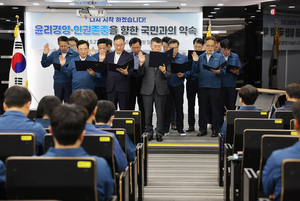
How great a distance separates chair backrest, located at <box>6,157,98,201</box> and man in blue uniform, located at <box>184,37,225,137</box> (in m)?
4.18

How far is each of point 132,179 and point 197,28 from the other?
22.2ft

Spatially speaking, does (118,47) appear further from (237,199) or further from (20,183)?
(20,183)

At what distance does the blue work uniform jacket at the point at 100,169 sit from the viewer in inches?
57.7

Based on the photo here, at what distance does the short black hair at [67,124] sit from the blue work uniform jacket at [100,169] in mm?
45

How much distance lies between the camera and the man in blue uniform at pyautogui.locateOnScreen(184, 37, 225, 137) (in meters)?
5.36

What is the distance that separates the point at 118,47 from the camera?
16.6ft

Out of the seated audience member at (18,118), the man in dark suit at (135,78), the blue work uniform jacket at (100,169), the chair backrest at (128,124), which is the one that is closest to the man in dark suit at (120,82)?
the man in dark suit at (135,78)

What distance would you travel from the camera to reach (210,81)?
17.6ft

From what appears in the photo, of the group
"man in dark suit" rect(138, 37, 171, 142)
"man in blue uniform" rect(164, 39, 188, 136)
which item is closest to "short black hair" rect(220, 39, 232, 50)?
"man in blue uniform" rect(164, 39, 188, 136)

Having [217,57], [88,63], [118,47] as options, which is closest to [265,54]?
[217,57]

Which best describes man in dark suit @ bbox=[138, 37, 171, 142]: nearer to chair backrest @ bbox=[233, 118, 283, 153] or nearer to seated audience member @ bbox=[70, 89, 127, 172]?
chair backrest @ bbox=[233, 118, 283, 153]

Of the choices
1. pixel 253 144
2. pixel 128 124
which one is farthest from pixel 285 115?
pixel 128 124

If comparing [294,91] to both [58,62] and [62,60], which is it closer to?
[62,60]

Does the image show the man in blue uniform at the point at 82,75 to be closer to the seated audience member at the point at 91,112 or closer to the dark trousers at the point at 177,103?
the dark trousers at the point at 177,103
